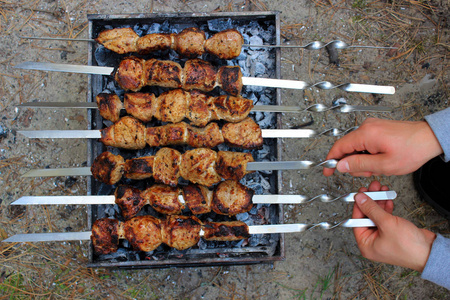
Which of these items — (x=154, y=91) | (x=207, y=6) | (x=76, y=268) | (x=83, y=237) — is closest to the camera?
(x=83, y=237)

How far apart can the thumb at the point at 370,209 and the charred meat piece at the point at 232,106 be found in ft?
4.26

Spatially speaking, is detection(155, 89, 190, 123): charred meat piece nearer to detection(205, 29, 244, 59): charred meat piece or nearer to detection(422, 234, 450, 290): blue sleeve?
detection(205, 29, 244, 59): charred meat piece

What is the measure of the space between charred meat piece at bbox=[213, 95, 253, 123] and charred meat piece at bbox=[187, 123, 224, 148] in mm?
165

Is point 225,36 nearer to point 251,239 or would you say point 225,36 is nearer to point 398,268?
point 251,239

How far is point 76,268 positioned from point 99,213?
1024 millimetres

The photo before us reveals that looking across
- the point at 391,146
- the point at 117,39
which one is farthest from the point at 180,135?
the point at 391,146

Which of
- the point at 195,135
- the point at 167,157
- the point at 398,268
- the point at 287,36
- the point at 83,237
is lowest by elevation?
the point at 398,268

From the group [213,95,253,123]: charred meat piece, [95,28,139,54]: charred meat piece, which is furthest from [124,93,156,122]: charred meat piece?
[213,95,253,123]: charred meat piece

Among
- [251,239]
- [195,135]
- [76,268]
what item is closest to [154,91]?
[195,135]

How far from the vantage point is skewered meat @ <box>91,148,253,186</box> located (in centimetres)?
262

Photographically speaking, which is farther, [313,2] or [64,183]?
[313,2]

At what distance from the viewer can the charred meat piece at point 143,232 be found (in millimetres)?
2668

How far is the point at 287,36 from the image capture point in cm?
394

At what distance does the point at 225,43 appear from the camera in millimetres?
2795
